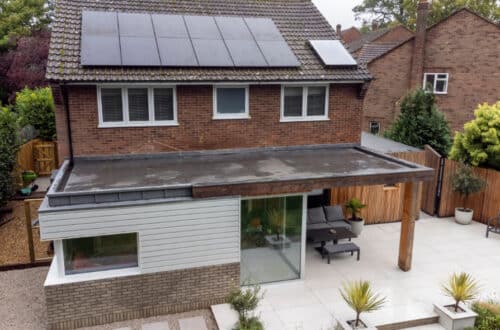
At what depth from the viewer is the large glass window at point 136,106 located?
1123 centimetres

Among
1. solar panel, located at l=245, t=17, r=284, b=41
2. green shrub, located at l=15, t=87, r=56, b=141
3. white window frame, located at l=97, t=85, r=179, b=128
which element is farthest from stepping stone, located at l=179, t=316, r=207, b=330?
green shrub, located at l=15, t=87, r=56, b=141

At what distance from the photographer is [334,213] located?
13.2m

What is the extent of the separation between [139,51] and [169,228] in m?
5.62

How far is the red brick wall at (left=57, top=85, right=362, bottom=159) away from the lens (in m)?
11.1

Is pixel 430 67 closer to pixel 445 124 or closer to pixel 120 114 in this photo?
pixel 445 124

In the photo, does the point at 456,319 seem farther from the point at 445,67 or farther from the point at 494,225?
the point at 445,67

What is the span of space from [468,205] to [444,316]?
7587 mm

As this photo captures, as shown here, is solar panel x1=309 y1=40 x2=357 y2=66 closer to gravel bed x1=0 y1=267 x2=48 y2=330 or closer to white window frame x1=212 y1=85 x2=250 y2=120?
white window frame x1=212 y1=85 x2=250 y2=120

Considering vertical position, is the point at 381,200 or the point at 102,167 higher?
the point at 102,167

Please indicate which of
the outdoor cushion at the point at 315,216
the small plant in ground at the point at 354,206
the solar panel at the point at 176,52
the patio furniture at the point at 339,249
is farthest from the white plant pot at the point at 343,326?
the solar panel at the point at 176,52

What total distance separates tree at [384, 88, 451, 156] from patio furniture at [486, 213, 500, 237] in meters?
3.60

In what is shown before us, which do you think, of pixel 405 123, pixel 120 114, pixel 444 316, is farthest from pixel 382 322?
pixel 405 123

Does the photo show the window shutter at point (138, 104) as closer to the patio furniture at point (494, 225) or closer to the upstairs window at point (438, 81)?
the patio furniture at point (494, 225)

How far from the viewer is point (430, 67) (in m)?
24.1
